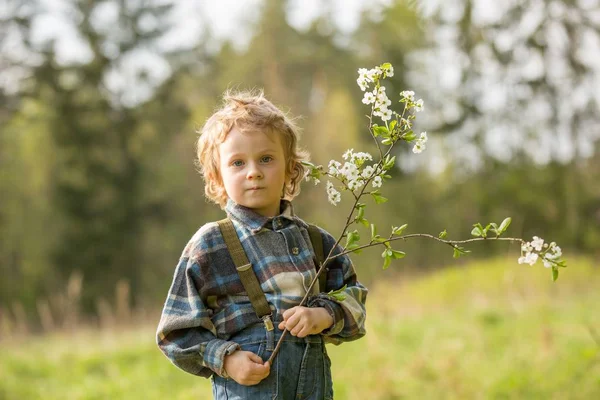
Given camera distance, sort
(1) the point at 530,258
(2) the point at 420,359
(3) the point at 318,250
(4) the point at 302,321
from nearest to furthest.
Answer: (1) the point at 530,258 → (4) the point at 302,321 → (3) the point at 318,250 → (2) the point at 420,359

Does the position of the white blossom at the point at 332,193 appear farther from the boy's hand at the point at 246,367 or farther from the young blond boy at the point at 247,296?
the boy's hand at the point at 246,367

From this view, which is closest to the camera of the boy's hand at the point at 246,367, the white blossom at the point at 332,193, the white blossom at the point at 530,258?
the white blossom at the point at 530,258

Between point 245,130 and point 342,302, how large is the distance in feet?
2.14

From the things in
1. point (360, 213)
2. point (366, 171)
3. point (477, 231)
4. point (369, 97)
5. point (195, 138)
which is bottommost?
point (477, 231)

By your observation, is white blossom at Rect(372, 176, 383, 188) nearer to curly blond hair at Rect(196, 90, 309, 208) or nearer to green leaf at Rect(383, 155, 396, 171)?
green leaf at Rect(383, 155, 396, 171)

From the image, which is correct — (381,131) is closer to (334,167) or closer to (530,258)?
(334,167)

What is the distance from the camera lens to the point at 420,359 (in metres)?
7.29

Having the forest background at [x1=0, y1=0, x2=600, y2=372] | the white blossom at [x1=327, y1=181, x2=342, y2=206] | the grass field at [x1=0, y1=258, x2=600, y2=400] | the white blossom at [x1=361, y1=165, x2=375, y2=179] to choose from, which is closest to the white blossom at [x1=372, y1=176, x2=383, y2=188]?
the white blossom at [x1=361, y1=165, x2=375, y2=179]

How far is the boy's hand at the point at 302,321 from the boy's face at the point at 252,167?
1.28 ft

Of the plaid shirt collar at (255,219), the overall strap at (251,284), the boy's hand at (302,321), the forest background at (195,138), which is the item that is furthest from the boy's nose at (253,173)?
the forest background at (195,138)

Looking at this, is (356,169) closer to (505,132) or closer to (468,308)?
(468,308)

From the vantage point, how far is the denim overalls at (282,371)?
2498 millimetres

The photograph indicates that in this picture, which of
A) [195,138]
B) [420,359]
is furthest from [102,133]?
[420,359]

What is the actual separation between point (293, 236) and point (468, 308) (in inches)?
334
